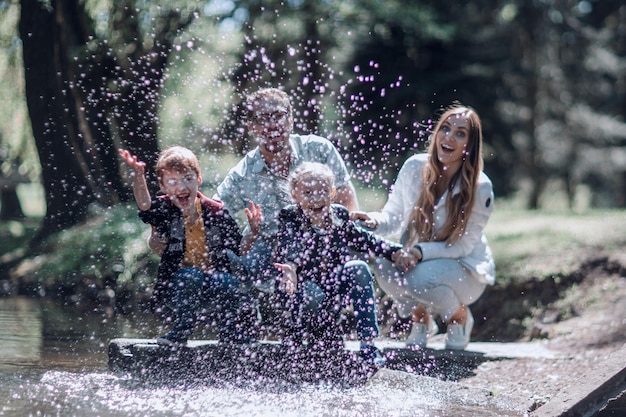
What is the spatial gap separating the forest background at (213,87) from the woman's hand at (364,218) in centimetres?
290

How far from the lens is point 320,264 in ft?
17.1

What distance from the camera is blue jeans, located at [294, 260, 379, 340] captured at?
511 centimetres

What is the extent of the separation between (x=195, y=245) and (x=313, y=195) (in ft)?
2.48

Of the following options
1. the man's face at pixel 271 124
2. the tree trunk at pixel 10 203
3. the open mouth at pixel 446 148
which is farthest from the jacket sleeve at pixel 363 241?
the tree trunk at pixel 10 203

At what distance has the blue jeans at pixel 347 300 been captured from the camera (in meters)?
5.11

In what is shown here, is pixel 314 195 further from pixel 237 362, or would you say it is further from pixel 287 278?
pixel 237 362

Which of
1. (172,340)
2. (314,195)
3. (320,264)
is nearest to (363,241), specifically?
(320,264)

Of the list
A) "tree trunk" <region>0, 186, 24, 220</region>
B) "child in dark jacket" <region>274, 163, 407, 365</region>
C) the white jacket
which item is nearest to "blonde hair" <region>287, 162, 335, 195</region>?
"child in dark jacket" <region>274, 163, 407, 365</region>

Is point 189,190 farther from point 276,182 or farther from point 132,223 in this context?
point 132,223

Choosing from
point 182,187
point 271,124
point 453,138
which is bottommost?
point 182,187

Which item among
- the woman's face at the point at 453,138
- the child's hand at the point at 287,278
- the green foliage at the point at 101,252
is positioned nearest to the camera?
the child's hand at the point at 287,278

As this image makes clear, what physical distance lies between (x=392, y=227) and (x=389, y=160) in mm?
13683

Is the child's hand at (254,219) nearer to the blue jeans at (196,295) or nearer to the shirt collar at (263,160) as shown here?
the blue jeans at (196,295)

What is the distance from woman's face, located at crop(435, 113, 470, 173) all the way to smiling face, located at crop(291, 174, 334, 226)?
1.14 m
